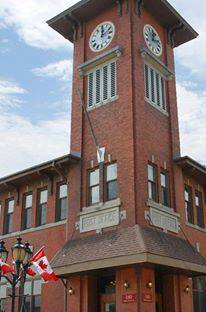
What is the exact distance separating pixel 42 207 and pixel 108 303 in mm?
6671

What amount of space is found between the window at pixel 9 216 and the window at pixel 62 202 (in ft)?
12.4

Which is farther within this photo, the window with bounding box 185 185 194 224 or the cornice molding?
the window with bounding box 185 185 194 224

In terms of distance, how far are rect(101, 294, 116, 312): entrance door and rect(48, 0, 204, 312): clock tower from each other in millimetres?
40

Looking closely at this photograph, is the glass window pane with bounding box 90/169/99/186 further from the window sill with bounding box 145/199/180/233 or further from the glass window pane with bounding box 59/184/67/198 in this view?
the window sill with bounding box 145/199/180/233

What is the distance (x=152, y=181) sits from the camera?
21.5m

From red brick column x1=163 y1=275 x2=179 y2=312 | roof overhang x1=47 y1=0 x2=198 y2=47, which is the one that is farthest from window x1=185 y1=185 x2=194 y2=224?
roof overhang x1=47 y1=0 x2=198 y2=47

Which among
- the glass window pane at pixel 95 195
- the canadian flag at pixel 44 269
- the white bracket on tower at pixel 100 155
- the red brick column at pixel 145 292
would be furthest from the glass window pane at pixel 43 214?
the red brick column at pixel 145 292

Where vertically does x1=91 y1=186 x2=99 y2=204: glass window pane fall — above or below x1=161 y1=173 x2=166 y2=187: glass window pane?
below

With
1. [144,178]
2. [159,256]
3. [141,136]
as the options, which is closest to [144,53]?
[141,136]

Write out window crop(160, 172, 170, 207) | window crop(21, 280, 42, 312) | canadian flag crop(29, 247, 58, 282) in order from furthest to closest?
window crop(21, 280, 42, 312) → window crop(160, 172, 170, 207) → canadian flag crop(29, 247, 58, 282)

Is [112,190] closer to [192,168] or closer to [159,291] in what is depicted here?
[159,291]

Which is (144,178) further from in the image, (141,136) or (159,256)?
(159,256)

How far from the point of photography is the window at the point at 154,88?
23219mm

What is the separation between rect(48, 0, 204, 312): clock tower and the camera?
1856cm
